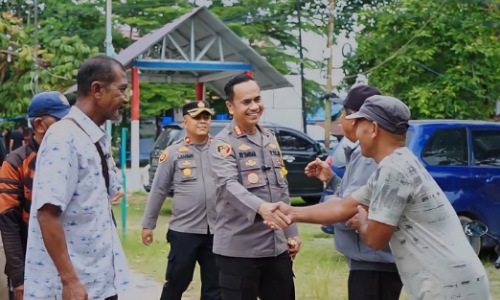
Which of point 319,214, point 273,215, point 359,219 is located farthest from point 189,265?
point 359,219

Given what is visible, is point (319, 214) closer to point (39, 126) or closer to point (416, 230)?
point (416, 230)

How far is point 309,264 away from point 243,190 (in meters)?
4.75

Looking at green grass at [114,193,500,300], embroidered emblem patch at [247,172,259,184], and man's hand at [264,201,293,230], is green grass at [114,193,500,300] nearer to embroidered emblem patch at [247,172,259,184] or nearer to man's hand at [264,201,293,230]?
embroidered emblem patch at [247,172,259,184]

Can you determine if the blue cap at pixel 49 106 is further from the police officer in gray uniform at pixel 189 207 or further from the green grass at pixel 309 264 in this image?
the green grass at pixel 309 264

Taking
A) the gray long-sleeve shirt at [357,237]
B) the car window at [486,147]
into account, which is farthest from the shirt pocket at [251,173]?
the car window at [486,147]

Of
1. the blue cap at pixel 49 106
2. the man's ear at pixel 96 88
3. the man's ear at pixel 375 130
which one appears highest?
the man's ear at pixel 96 88

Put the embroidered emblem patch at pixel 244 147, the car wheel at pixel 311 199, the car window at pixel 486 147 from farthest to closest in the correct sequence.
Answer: the car wheel at pixel 311 199
the car window at pixel 486 147
the embroidered emblem patch at pixel 244 147

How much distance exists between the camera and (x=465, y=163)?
908 cm

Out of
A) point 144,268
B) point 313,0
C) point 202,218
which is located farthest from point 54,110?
point 313,0

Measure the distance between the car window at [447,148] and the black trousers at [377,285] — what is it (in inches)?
183

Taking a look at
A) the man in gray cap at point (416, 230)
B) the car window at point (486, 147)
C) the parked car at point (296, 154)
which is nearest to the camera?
the man in gray cap at point (416, 230)

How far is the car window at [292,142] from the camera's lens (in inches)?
629

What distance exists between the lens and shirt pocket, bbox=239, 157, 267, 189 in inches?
188

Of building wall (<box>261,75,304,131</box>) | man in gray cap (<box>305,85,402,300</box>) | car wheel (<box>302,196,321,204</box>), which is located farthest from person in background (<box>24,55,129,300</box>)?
building wall (<box>261,75,304,131</box>)
